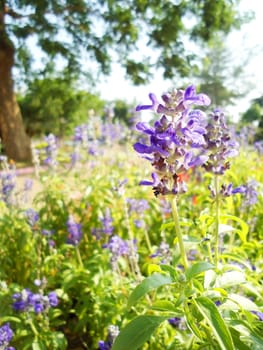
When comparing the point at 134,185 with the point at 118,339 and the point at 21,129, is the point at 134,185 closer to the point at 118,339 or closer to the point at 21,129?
the point at 118,339

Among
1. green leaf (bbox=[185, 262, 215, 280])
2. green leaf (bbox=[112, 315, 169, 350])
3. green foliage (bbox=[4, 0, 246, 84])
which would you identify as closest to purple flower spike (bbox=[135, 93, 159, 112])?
green leaf (bbox=[185, 262, 215, 280])

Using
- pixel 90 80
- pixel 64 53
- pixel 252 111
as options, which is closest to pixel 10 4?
pixel 64 53

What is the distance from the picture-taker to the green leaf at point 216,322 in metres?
0.93

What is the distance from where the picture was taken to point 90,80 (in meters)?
14.2

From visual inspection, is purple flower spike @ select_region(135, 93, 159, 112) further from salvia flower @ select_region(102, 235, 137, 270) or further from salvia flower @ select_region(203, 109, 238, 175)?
salvia flower @ select_region(102, 235, 137, 270)

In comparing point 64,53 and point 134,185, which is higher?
point 64,53

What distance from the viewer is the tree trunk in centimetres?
1520

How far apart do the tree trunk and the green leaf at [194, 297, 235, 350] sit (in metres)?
15.4

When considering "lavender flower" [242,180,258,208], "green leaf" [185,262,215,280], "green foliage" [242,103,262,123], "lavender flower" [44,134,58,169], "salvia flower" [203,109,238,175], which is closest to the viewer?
"green leaf" [185,262,215,280]

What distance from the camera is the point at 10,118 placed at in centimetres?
1586

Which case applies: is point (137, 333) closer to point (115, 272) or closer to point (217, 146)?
point (217, 146)

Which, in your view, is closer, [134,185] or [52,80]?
[134,185]

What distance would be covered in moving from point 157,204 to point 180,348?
172 cm

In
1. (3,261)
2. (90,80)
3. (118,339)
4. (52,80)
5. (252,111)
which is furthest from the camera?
(252,111)
